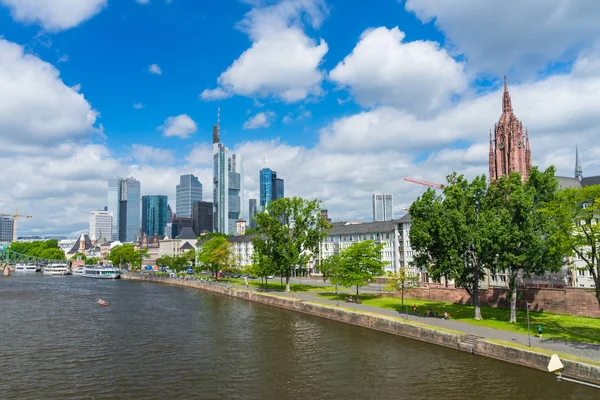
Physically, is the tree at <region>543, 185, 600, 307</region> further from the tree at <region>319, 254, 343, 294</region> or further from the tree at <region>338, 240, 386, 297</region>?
the tree at <region>319, 254, 343, 294</region>

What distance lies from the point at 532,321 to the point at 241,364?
34000mm

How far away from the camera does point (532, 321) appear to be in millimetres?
53656

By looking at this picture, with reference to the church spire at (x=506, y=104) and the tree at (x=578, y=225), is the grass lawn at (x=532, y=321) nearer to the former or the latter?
the tree at (x=578, y=225)

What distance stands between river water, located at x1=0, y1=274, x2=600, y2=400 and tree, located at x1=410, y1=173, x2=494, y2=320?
11.7 meters

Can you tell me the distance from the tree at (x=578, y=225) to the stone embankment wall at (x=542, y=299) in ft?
25.7

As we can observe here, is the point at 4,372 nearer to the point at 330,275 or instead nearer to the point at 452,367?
the point at 452,367

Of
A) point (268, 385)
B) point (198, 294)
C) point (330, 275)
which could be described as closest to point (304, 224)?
point (330, 275)

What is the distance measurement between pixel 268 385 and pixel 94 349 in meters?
24.1

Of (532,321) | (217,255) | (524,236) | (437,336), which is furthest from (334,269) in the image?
(217,255)

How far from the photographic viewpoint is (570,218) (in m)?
46.0

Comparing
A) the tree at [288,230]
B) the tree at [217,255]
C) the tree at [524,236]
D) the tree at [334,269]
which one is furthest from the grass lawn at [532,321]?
the tree at [217,255]

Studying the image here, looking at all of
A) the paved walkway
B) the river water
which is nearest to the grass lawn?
the paved walkway

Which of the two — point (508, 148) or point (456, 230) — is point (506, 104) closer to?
point (508, 148)

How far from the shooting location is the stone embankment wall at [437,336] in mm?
36375
